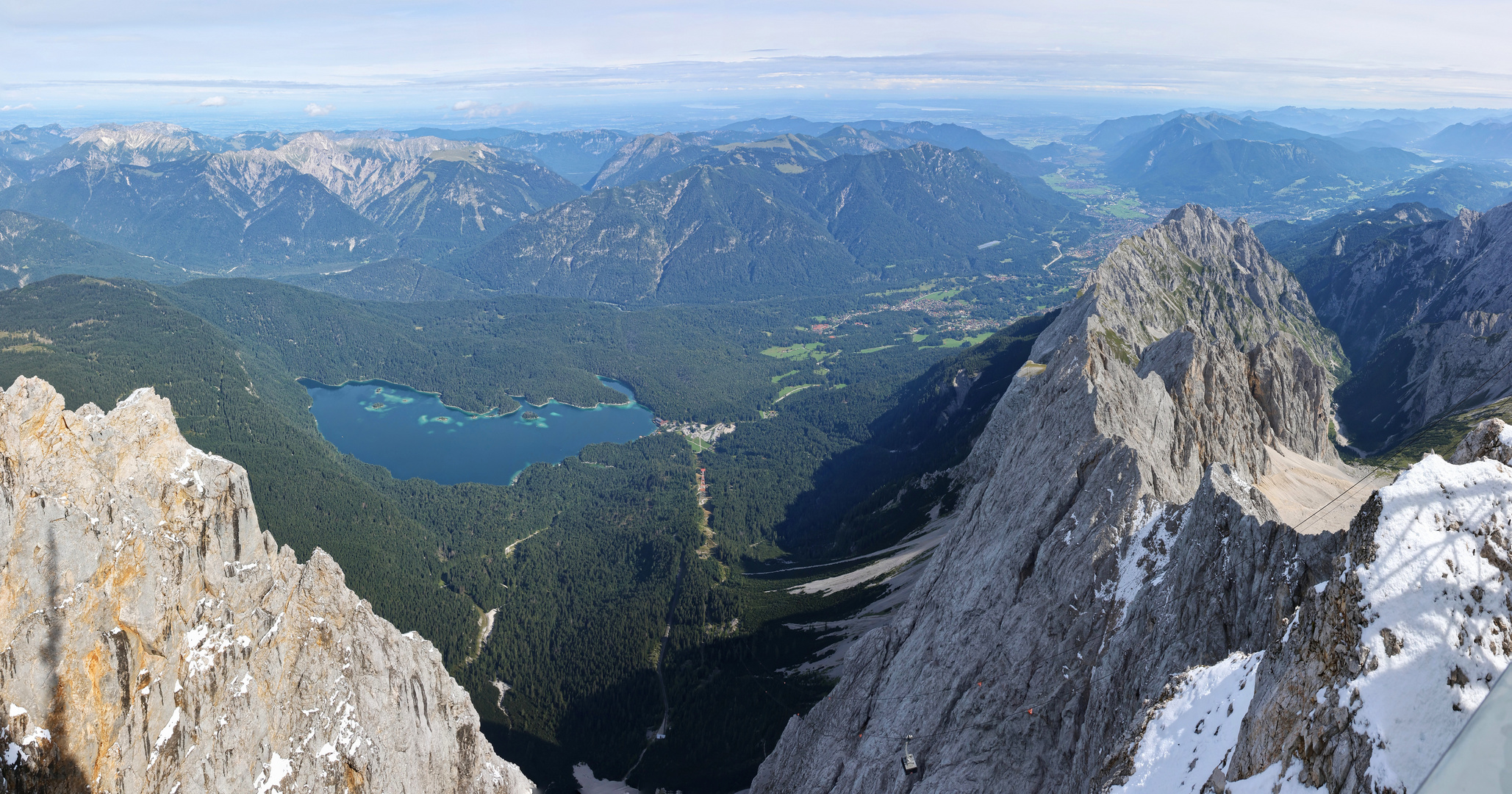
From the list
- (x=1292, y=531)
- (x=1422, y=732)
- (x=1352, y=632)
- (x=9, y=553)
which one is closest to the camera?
(x=1422, y=732)

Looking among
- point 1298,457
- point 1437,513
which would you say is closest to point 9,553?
point 1437,513

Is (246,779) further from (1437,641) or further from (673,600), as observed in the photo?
(673,600)

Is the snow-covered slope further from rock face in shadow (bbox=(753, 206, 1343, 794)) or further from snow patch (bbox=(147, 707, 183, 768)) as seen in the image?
snow patch (bbox=(147, 707, 183, 768))

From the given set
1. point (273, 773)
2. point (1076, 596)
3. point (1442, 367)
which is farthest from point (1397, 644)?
point (1442, 367)

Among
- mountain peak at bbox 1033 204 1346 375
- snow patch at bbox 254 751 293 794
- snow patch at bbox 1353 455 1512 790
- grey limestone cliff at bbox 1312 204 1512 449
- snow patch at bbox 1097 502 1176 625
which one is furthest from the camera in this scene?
mountain peak at bbox 1033 204 1346 375

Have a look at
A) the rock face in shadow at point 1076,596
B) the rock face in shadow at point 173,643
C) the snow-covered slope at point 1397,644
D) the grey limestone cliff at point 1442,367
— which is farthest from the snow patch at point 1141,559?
the grey limestone cliff at point 1442,367

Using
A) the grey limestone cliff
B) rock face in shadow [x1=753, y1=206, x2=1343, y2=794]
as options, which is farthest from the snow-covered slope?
the grey limestone cliff
